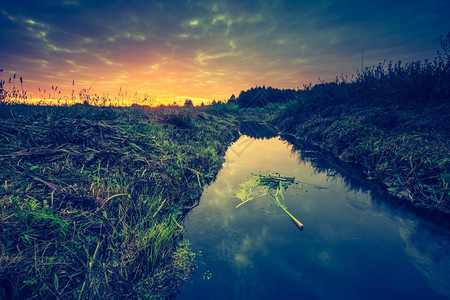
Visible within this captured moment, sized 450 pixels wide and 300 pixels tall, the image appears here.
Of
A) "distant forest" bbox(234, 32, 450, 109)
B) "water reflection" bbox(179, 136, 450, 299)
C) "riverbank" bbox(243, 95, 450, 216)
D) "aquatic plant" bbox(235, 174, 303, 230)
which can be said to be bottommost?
"water reflection" bbox(179, 136, 450, 299)

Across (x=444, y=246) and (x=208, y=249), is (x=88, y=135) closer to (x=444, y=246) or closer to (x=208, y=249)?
(x=208, y=249)

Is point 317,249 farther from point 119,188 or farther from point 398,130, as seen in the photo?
point 398,130

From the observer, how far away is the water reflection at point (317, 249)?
344cm

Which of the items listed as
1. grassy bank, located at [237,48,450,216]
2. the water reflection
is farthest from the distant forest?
the water reflection

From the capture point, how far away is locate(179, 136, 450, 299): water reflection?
11.3 ft

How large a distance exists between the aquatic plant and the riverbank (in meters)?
3.24

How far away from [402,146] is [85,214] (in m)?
9.54

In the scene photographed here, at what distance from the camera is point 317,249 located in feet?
14.2

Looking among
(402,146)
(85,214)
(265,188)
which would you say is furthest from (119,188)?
(402,146)

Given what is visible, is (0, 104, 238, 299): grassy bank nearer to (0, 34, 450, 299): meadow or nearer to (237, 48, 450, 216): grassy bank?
(0, 34, 450, 299): meadow

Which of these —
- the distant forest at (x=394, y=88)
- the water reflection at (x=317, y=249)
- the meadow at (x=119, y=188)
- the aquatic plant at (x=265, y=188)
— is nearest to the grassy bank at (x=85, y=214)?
the meadow at (x=119, y=188)

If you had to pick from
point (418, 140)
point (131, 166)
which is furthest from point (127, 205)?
point (418, 140)

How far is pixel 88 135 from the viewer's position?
19.3 ft

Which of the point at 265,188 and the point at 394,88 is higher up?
the point at 394,88
